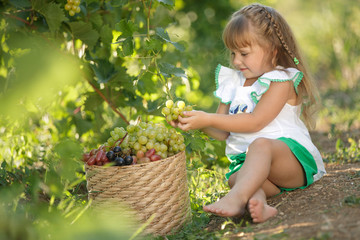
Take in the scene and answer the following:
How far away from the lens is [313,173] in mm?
2297

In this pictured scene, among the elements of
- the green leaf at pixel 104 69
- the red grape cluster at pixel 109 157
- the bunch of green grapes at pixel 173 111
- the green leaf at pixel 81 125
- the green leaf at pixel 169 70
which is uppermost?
the green leaf at pixel 169 70

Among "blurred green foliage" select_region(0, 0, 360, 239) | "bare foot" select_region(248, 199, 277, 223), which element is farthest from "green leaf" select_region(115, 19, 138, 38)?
"bare foot" select_region(248, 199, 277, 223)

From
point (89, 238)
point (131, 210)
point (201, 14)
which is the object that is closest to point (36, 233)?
point (89, 238)

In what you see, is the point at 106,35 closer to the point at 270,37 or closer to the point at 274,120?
the point at 270,37

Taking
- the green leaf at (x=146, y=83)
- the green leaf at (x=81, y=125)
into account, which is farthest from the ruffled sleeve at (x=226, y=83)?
the green leaf at (x=81, y=125)

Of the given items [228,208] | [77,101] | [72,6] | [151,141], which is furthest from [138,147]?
[77,101]

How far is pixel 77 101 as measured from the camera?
367cm

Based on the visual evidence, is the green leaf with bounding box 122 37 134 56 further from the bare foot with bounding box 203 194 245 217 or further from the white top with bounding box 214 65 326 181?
the bare foot with bounding box 203 194 245 217

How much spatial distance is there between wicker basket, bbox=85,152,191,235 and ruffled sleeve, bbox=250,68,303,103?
57 cm

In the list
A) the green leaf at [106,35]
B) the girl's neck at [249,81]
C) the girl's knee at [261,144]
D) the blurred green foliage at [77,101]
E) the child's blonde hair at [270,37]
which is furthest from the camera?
the green leaf at [106,35]

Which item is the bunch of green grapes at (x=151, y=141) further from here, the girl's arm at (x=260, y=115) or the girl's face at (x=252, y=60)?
the girl's face at (x=252, y=60)

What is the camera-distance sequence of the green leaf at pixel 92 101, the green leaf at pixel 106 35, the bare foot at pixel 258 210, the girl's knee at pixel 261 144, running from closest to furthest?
1. the bare foot at pixel 258 210
2. the girl's knee at pixel 261 144
3. the green leaf at pixel 106 35
4. the green leaf at pixel 92 101

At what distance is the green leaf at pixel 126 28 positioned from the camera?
2.36m

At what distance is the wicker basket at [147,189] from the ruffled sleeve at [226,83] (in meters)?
0.64
